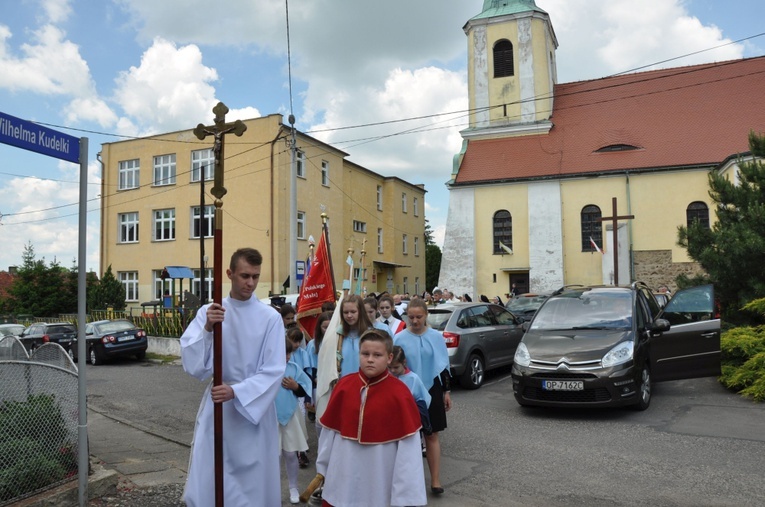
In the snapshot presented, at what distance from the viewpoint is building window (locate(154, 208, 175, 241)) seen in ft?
108

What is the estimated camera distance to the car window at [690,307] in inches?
387

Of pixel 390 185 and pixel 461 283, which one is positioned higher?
pixel 390 185

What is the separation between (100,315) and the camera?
27109 mm

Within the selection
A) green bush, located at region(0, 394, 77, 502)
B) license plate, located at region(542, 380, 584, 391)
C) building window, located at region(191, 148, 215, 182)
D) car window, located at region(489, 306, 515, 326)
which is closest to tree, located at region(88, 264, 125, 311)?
building window, located at region(191, 148, 215, 182)

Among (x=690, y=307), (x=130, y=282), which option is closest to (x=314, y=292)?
(x=690, y=307)

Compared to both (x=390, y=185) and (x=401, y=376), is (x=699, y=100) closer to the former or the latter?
(x=390, y=185)

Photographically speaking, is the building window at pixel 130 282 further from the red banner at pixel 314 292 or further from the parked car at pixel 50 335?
the red banner at pixel 314 292

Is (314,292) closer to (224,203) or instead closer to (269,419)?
(269,419)

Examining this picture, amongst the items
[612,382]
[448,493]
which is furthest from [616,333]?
[448,493]

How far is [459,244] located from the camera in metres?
33.9

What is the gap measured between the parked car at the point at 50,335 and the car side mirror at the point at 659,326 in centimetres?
1876

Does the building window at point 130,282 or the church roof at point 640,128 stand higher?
the church roof at point 640,128

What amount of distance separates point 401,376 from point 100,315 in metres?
25.3

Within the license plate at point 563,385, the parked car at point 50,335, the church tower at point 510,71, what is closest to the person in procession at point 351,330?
the license plate at point 563,385
